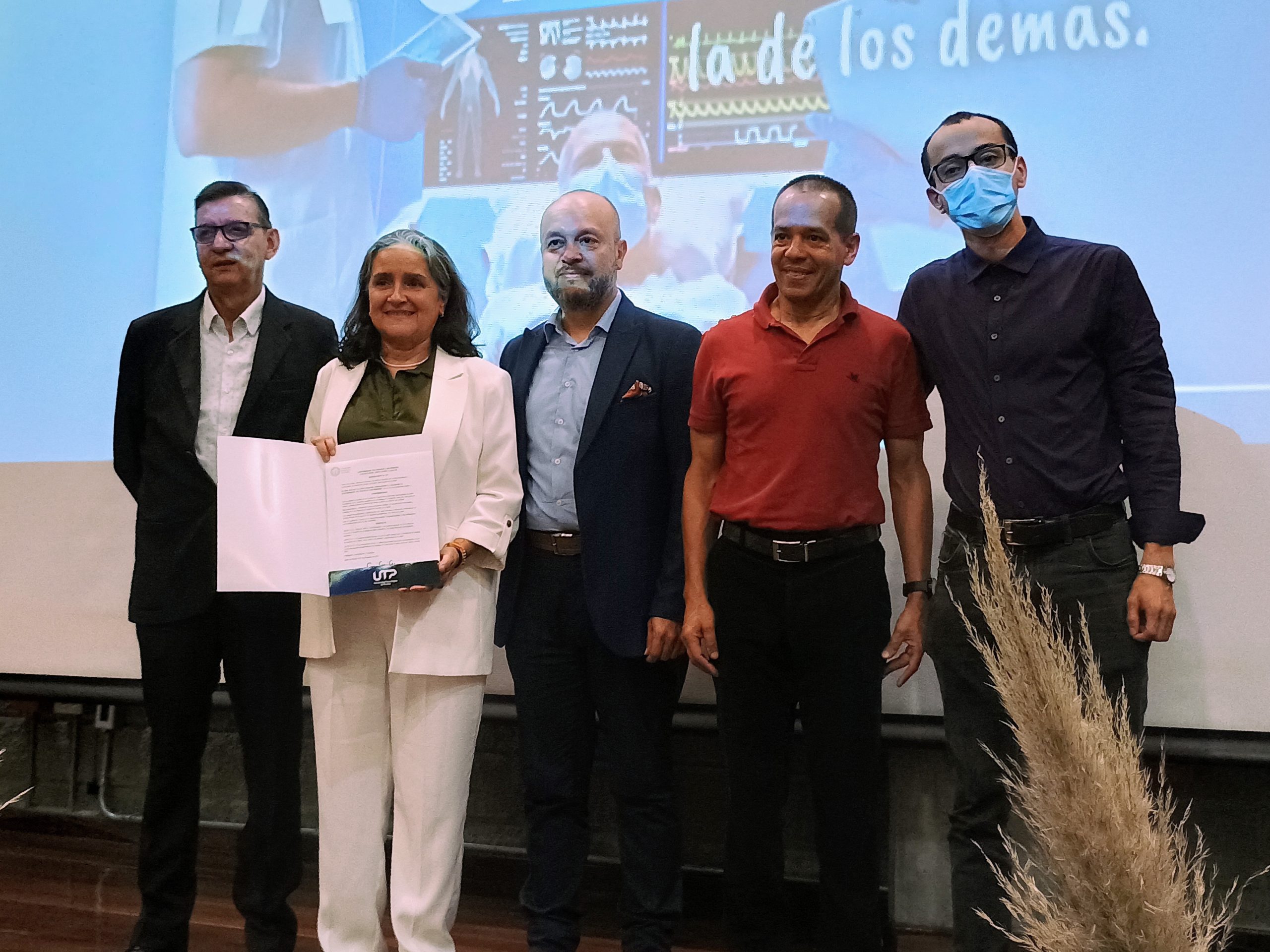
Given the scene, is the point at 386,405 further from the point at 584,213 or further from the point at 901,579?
the point at 901,579

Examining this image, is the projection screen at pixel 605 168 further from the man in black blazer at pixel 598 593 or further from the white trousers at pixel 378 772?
the white trousers at pixel 378 772

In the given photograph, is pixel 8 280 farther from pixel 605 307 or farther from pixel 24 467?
pixel 605 307

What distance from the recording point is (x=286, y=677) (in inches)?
95.8

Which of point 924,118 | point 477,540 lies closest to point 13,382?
point 477,540

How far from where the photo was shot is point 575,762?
2383 mm

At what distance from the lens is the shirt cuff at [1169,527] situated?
6.77 feet

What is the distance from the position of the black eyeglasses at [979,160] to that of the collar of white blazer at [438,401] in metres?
1.04

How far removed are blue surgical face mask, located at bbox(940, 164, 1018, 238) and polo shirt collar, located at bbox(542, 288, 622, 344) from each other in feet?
2.40

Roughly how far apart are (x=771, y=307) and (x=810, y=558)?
21.2 inches

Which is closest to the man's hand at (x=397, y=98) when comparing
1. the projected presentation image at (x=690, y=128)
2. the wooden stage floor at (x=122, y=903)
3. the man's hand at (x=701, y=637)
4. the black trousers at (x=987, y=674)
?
the projected presentation image at (x=690, y=128)

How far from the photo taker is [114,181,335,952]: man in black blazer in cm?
240

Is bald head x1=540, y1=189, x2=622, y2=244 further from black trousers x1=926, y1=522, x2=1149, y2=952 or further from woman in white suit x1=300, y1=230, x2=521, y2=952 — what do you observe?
black trousers x1=926, y1=522, x2=1149, y2=952

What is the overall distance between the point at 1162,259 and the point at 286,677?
2.14 metres

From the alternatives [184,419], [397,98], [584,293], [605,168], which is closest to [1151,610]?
[584,293]
